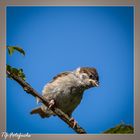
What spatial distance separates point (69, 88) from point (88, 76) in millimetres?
181

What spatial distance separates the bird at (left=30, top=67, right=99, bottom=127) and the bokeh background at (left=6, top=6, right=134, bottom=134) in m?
0.08

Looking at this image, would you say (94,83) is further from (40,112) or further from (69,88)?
(40,112)

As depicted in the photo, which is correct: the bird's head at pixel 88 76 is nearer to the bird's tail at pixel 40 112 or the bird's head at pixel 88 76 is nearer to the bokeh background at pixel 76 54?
the bokeh background at pixel 76 54

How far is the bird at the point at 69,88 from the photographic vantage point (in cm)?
354

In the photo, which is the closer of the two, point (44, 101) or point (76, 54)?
point (44, 101)

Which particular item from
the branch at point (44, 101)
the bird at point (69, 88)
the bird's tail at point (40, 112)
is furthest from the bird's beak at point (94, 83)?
the bird's tail at point (40, 112)

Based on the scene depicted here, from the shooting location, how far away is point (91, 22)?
3701 millimetres

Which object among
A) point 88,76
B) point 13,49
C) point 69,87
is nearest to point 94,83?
point 88,76

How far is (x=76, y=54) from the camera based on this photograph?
368 cm

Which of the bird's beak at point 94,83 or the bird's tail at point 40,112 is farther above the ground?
the bird's beak at point 94,83

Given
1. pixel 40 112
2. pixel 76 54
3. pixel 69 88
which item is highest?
pixel 76 54

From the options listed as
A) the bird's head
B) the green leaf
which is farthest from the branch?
the bird's head

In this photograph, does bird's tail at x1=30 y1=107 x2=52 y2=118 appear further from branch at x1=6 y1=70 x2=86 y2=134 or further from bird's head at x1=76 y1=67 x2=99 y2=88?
bird's head at x1=76 y1=67 x2=99 y2=88

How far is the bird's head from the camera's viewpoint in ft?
11.7
